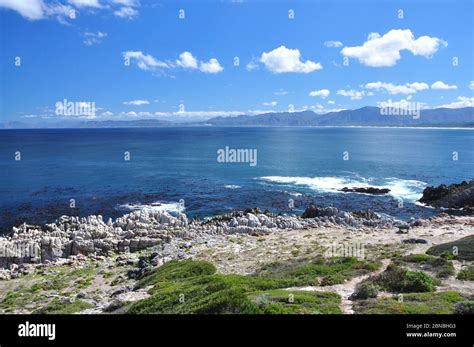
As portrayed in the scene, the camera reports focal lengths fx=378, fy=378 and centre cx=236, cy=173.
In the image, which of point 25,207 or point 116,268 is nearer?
point 116,268

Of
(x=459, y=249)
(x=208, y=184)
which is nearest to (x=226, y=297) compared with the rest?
(x=459, y=249)

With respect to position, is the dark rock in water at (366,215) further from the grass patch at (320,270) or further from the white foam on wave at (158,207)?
the white foam on wave at (158,207)

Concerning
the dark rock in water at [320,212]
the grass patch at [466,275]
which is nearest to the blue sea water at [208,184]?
the dark rock in water at [320,212]

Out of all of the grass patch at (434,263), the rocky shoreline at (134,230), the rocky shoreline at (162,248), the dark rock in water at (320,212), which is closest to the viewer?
the grass patch at (434,263)

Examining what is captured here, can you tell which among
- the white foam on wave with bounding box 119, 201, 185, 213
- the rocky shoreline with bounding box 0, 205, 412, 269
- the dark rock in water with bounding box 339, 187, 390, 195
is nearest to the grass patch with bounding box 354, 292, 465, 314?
the rocky shoreline with bounding box 0, 205, 412, 269
